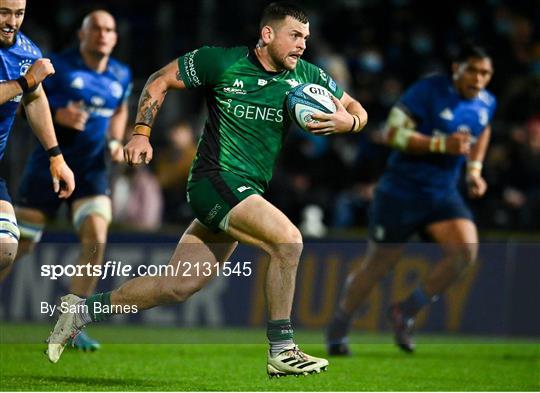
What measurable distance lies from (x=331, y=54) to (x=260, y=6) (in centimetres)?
240

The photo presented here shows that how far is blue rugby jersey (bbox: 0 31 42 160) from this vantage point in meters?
8.69

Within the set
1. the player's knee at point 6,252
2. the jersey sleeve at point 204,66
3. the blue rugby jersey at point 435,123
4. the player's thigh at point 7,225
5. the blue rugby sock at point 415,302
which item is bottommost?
the blue rugby sock at point 415,302

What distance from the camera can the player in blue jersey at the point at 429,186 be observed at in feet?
38.6

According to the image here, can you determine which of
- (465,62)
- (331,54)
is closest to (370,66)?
(331,54)

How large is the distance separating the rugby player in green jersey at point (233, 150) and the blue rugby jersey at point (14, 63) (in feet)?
→ 2.95

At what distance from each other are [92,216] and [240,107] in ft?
9.86

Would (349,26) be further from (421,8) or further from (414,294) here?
(414,294)

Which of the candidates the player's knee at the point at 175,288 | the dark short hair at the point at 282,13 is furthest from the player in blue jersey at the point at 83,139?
the dark short hair at the point at 282,13

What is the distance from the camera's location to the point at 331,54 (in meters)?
18.7

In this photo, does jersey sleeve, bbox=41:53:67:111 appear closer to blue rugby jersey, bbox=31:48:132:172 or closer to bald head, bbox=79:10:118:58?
blue rugby jersey, bbox=31:48:132:172

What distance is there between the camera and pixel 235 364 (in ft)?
34.8

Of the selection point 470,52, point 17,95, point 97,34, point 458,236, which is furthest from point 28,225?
point 470,52

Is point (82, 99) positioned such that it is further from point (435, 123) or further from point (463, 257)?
point (463, 257)

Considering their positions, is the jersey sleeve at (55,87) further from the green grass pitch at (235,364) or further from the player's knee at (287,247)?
the player's knee at (287,247)
